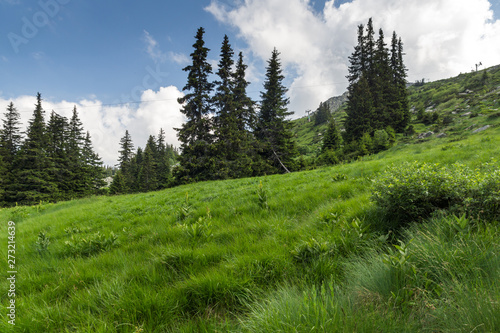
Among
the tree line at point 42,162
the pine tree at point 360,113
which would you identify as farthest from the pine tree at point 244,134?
the tree line at point 42,162

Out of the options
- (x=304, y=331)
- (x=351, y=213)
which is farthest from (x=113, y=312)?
(x=351, y=213)

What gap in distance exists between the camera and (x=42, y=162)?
37750 millimetres

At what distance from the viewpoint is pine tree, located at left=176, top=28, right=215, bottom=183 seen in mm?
22859

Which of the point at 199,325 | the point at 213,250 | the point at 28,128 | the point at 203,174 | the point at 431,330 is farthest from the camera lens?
the point at 28,128

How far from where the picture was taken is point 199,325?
199 cm

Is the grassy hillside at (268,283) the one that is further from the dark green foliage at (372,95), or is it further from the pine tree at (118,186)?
the pine tree at (118,186)

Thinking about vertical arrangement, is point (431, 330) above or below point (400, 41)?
below

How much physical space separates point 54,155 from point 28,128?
21.2 feet

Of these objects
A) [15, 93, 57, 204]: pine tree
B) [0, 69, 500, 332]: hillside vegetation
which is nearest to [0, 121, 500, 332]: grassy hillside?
[0, 69, 500, 332]: hillside vegetation

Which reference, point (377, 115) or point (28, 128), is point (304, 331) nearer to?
point (377, 115)

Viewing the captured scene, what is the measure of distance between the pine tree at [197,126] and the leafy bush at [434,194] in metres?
20.1

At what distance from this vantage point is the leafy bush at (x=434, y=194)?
2.70 m

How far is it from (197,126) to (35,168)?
120 ft

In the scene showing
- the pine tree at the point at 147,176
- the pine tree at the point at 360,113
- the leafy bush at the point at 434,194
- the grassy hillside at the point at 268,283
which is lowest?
the grassy hillside at the point at 268,283
